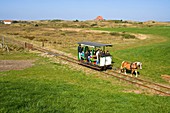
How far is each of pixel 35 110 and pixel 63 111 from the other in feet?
3.81

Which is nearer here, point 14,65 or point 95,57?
point 95,57

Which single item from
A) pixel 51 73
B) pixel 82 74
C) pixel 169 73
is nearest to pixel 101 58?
pixel 82 74

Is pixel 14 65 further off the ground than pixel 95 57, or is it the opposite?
pixel 95 57

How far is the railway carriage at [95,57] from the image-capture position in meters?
20.4

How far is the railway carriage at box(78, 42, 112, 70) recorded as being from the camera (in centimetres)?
2036

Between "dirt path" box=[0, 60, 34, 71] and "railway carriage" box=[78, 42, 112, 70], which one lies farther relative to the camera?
"dirt path" box=[0, 60, 34, 71]

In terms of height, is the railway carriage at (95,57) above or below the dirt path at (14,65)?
above

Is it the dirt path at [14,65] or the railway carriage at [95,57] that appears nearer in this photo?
the railway carriage at [95,57]

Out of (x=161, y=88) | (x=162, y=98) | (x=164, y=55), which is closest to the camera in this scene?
(x=162, y=98)

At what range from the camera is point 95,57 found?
2119 cm

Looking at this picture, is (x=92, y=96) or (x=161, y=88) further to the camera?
(x=161, y=88)

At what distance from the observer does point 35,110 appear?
27.5 ft

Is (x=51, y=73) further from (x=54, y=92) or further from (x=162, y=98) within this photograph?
(x=162, y=98)

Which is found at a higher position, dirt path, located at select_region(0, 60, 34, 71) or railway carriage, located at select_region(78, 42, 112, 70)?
railway carriage, located at select_region(78, 42, 112, 70)
